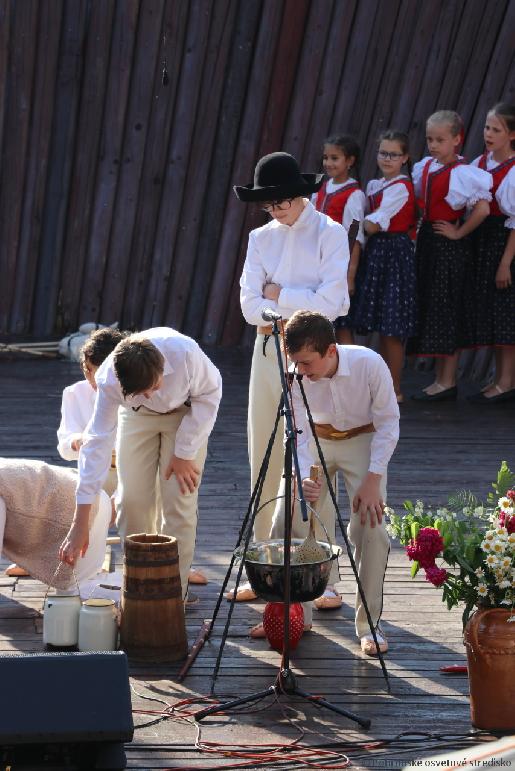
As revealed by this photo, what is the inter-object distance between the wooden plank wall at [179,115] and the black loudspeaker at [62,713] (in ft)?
21.8

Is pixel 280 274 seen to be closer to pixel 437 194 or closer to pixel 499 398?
pixel 437 194

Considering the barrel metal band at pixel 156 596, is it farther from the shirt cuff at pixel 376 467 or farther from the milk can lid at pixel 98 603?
the shirt cuff at pixel 376 467

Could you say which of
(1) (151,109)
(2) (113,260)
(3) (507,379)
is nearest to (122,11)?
(1) (151,109)

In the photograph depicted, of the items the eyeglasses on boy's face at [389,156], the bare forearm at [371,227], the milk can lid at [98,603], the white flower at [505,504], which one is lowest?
the milk can lid at [98,603]

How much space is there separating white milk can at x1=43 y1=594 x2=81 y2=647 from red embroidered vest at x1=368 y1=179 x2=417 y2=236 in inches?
164

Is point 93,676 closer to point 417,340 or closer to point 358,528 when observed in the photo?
point 358,528

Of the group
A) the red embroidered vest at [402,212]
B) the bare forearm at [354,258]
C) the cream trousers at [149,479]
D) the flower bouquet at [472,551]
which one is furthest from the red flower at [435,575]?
the bare forearm at [354,258]

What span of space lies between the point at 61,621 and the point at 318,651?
2.83 feet

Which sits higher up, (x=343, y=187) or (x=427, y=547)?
(x=343, y=187)

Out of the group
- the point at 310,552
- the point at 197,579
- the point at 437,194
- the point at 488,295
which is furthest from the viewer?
the point at 488,295

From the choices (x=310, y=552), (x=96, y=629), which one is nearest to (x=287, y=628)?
(x=310, y=552)

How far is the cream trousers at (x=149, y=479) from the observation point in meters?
5.03

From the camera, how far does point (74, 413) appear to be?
5703 millimetres

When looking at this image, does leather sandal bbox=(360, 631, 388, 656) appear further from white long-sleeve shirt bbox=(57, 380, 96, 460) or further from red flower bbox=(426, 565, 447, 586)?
white long-sleeve shirt bbox=(57, 380, 96, 460)
